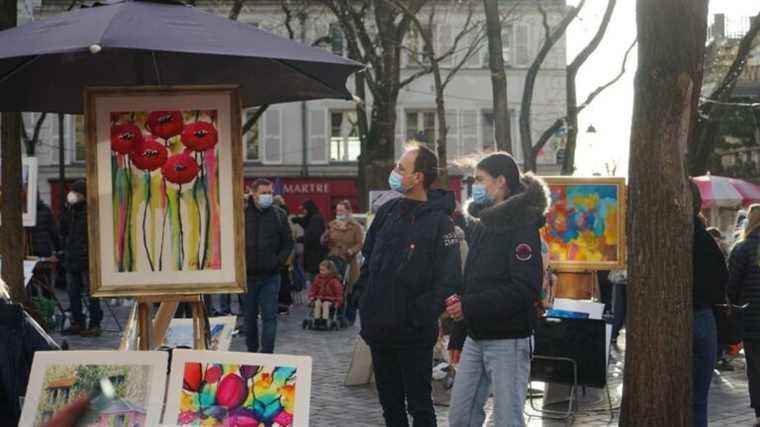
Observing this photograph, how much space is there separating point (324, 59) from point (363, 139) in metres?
22.1

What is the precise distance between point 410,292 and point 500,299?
54 centimetres

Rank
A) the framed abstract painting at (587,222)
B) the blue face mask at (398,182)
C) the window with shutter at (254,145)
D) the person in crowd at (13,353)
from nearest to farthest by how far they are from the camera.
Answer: the person in crowd at (13,353) < the blue face mask at (398,182) < the framed abstract painting at (587,222) < the window with shutter at (254,145)

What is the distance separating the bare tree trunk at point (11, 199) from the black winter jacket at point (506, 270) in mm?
7599

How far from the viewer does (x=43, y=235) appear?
56.6ft

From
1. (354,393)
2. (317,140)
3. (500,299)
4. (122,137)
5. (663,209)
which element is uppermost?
(317,140)

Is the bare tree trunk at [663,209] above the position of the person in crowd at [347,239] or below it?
above

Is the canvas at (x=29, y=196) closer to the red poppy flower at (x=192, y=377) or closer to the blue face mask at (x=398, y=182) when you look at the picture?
the blue face mask at (x=398, y=182)

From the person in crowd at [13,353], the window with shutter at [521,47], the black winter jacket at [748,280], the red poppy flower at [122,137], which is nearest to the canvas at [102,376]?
the person in crowd at [13,353]

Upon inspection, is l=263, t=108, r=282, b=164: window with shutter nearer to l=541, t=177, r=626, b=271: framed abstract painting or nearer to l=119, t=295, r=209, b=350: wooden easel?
l=541, t=177, r=626, b=271: framed abstract painting

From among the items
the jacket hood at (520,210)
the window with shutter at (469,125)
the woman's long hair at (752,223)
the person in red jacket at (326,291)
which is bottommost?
the person in red jacket at (326,291)

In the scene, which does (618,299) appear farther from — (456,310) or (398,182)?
(456,310)

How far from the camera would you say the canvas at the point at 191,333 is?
7.29 m

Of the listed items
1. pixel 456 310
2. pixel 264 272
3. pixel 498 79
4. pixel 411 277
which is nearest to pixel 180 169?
pixel 411 277

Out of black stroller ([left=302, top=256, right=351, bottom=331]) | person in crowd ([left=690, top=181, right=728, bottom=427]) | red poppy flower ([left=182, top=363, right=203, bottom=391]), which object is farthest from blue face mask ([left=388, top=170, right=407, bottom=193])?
black stroller ([left=302, top=256, right=351, bottom=331])
